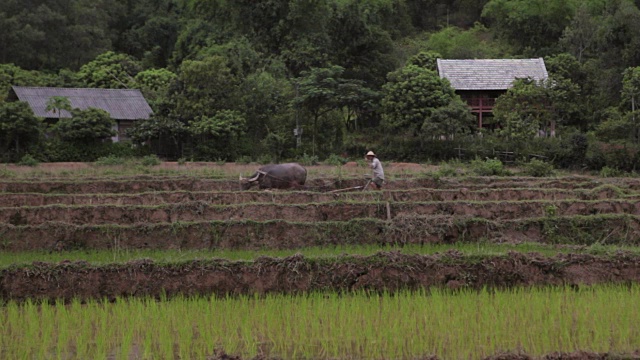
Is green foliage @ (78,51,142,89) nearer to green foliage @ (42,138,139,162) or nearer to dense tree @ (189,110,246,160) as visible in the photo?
green foliage @ (42,138,139,162)

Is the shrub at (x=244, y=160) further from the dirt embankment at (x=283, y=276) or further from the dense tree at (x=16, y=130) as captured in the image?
the dirt embankment at (x=283, y=276)

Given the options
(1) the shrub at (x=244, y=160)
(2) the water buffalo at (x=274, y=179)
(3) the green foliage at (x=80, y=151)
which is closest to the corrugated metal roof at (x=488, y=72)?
(1) the shrub at (x=244, y=160)

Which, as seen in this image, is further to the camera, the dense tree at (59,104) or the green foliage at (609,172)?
the dense tree at (59,104)

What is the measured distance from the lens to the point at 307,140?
36.9 m

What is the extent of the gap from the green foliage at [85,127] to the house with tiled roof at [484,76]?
15.9 meters

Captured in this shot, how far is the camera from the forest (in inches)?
1307

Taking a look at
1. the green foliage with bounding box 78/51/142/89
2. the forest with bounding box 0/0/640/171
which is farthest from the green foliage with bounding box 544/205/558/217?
the green foliage with bounding box 78/51/142/89

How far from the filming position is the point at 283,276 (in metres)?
10.8

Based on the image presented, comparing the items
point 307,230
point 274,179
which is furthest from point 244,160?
point 307,230

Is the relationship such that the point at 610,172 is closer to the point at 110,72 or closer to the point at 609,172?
the point at 609,172

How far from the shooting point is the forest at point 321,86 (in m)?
33.2

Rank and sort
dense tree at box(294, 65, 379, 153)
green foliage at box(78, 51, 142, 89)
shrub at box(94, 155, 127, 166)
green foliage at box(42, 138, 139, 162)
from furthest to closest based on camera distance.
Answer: green foliage at box(78, 51, 142, 89) < dense tree at box(294, 65, 379, 153) < green foliage at box(42, 138, 139, 162) < shrub at box(94, 155, 127, 166)

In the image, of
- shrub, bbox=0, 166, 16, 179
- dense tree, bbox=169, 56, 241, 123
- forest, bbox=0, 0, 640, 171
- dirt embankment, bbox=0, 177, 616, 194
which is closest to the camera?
dirt embankment, bbox=0, 177, 616, 194

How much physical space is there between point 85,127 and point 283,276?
25169mm
